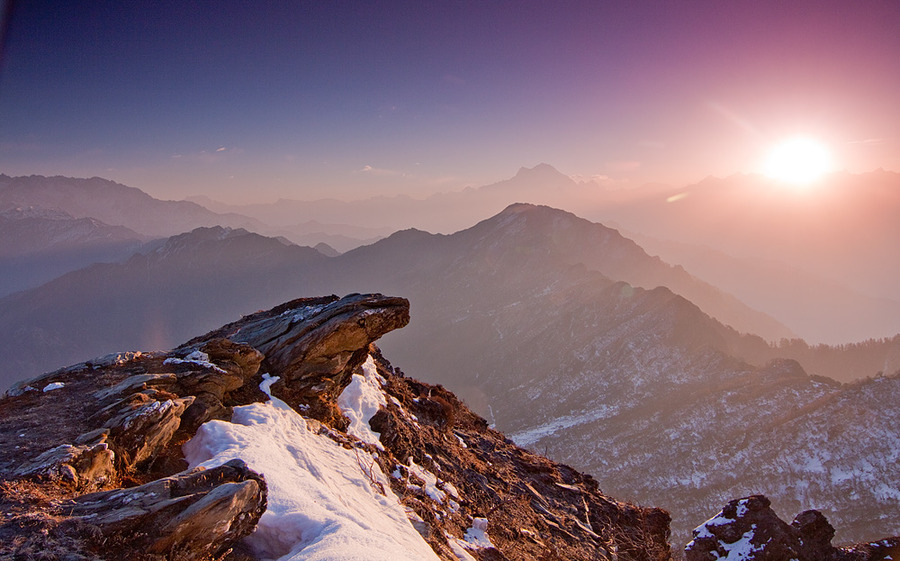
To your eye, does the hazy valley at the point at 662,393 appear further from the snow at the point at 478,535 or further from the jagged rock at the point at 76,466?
the jagged rock at the point at 76,466

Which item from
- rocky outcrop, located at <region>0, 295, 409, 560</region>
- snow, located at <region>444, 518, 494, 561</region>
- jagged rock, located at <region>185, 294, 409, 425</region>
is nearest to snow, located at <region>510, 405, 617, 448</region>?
snow, located at <region>444, 518, 494, 561</region>

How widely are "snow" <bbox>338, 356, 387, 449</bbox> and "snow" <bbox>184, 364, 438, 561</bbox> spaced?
1893 mm

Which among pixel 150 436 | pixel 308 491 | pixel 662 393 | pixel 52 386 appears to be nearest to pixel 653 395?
pixel 662 393

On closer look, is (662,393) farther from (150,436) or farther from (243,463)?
(150,436)

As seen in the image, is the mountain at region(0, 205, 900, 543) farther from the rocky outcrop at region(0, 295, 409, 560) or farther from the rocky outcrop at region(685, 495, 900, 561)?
the rocky outcrop at region(0, 295, 409, 560)

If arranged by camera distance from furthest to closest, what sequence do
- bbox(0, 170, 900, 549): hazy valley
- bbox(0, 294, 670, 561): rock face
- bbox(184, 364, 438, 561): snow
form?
bbox(0, 170, 900, 549): hazy valley, bbox(184, 364, 438, 561): snow, bbox(0, 294, 670, 561): rock face

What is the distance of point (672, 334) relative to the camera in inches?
4065

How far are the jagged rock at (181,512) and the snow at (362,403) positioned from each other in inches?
314

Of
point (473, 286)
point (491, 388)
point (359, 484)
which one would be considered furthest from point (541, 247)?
point (359, 484)

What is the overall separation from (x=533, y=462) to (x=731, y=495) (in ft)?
173

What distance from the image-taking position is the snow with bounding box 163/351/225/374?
14073 millimetres

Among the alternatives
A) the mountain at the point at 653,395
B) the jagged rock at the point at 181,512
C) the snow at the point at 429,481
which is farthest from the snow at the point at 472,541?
the mountain at the point at 653,395

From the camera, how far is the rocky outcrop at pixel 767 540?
20250 mm

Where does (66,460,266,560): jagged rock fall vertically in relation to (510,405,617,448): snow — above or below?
above
